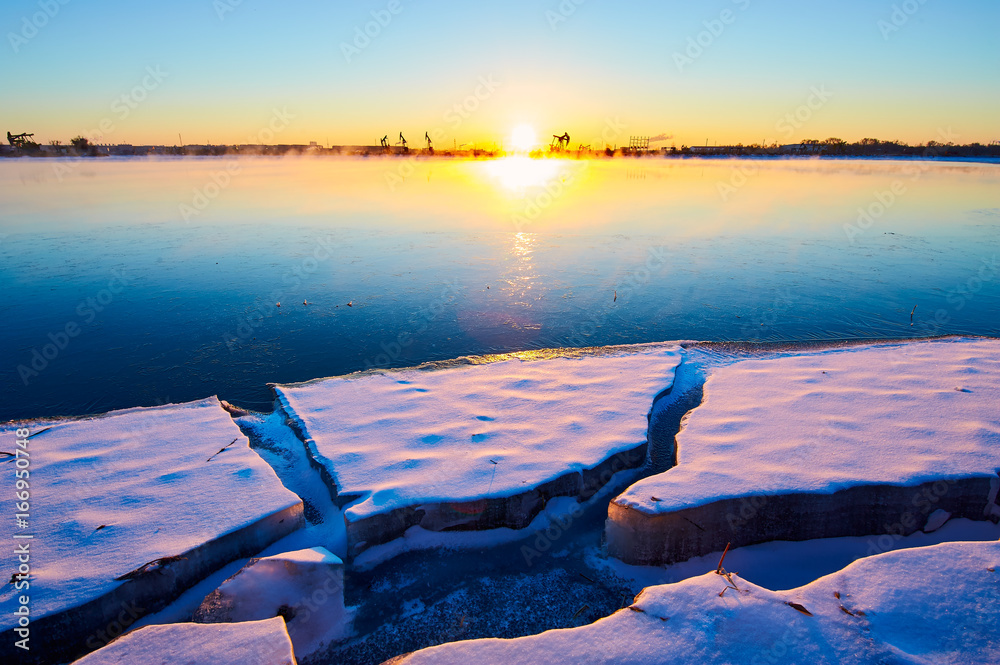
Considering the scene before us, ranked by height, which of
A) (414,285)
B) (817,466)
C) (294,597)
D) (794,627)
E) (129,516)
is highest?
(414,285)

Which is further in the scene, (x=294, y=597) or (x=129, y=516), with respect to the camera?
(x=129, y=516)

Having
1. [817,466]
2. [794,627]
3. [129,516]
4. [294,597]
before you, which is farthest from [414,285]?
[794,627]

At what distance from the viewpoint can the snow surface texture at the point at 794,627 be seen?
2359 millimetres

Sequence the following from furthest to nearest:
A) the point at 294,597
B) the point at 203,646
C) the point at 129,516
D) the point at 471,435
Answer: the point at 471,435 → the point at 129,516 → the point at 294,597 → the point at 203,646

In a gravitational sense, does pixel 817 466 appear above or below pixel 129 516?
above

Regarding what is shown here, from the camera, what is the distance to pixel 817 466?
376 centimetres

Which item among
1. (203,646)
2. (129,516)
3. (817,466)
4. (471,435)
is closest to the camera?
(203,646)

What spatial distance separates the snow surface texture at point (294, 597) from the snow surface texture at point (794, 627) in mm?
638

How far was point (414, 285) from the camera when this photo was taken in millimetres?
9594

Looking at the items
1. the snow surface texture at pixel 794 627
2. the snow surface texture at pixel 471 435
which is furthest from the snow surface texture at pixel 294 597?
the snow surface texture at pixel 794 627

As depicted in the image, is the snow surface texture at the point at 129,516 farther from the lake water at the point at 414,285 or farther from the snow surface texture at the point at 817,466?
the snow surface texture at the point at 817,466

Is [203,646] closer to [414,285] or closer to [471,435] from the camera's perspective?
[471,435]

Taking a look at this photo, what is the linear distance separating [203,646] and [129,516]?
1.35 meters

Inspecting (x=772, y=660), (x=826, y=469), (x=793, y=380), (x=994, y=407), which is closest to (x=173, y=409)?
(x=772, y=660)
